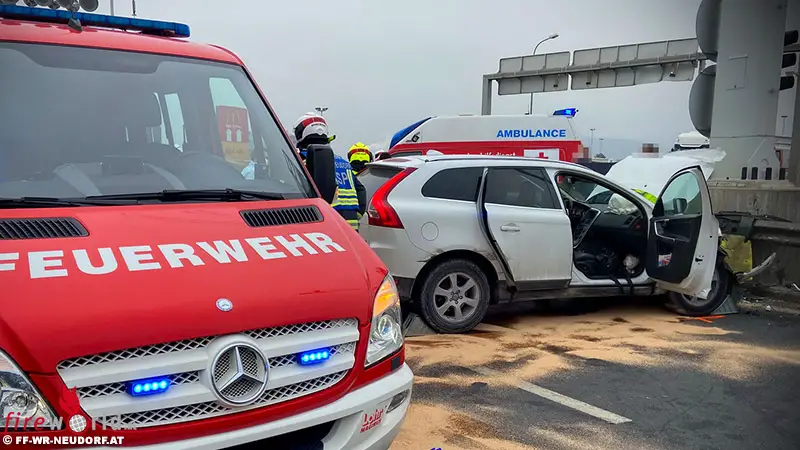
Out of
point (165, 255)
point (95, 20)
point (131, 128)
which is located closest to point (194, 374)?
point (165, 255)

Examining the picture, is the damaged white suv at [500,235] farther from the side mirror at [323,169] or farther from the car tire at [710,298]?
the side mirror at [323,169]

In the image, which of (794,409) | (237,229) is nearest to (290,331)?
(237,229)

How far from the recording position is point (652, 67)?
23.6m

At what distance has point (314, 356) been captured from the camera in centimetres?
236

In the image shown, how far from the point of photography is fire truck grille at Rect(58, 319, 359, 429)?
194 centimetres

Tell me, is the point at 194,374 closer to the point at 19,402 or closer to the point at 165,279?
the point at 165,279

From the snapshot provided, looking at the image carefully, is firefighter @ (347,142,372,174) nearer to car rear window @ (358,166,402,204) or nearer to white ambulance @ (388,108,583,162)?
car rear window @ (358,166,402,204)

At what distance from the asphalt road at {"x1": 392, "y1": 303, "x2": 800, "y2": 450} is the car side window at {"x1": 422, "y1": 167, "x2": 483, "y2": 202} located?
1.33 metres

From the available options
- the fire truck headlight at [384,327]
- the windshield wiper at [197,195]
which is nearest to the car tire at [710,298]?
the fire truck headlight at [384,327]

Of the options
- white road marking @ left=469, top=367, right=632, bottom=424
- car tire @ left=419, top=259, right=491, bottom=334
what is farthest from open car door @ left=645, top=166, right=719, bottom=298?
white road marking @ left=469, top=367, right=632, bottom=424

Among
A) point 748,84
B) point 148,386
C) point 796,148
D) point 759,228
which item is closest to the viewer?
point 148,386

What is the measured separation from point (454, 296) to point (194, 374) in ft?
13.3

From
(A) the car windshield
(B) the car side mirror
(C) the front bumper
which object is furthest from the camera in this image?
(B) the car side mirror

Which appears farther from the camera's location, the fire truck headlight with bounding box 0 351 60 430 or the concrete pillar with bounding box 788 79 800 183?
the concrete pillar with bounding box 788 79 800 183
